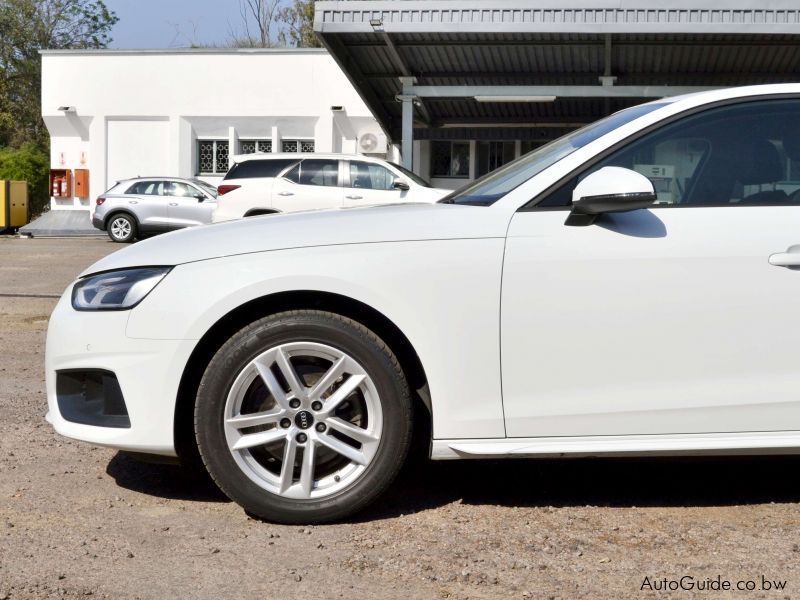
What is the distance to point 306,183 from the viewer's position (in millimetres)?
16266

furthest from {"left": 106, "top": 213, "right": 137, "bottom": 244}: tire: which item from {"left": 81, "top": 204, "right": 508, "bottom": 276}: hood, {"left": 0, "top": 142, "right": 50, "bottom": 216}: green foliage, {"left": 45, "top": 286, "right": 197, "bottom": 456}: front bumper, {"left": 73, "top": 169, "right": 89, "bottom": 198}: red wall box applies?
{"left": 45, "top": 286, "right": 197, "bottom": 456}: front bumper

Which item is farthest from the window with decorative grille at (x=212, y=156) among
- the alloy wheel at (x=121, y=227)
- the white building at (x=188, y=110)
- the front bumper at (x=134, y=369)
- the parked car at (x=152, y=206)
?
the front bumper at (x=134, y=369)

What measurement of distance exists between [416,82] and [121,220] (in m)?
8.81

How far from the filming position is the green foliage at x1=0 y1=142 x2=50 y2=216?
34531 mm

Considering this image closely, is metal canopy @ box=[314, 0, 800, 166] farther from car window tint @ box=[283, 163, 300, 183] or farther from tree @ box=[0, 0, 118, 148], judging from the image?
tree @ box=[0, 0, 118, 148]

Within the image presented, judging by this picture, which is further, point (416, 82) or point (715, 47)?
point (416, 82)

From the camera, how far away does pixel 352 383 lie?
3.58 m

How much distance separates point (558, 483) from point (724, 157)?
58.1 inches

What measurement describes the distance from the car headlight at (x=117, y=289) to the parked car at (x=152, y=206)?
1978 cm

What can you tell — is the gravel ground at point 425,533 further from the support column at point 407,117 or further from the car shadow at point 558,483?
the support column at point 407,117

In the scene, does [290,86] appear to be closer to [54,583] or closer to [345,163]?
[345,163]

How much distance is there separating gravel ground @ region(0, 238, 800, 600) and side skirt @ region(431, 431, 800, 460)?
0.92ft

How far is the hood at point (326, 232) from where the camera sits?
11.9 feet

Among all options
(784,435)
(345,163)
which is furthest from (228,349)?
(345,163)
